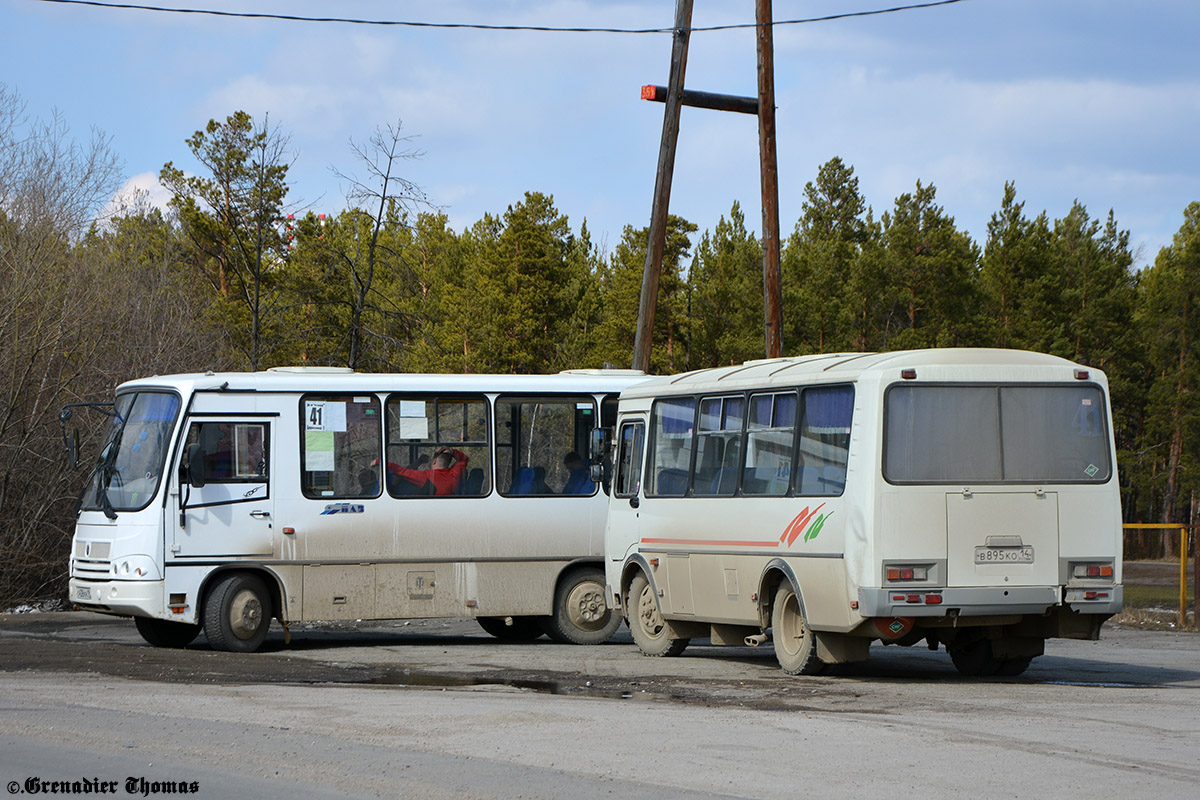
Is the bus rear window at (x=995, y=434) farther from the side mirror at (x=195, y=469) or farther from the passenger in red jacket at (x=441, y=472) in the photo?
the side mirror at (x=195, y=469)

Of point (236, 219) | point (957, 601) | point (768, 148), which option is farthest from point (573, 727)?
point (236, 219)

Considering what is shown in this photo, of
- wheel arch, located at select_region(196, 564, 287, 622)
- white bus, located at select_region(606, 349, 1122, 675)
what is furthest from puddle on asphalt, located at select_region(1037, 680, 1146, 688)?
wheel arch, located at select_region(196, 564, 287, 622)

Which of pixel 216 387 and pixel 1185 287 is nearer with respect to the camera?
pixel 216 387

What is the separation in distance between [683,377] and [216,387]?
195 inches

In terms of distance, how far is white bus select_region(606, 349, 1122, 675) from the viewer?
40.1 feet

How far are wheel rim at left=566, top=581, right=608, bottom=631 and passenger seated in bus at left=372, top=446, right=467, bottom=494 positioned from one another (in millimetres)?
1851

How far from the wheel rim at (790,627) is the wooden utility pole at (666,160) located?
7855mm

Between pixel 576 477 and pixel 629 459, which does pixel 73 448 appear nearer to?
pixel 576 477

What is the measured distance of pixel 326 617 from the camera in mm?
16266

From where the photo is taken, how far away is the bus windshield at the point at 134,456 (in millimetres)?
15781

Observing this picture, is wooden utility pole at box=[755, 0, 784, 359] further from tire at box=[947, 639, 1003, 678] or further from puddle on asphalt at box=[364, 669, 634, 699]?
puddle on asphalt at box=[364, 669, 634, 699]

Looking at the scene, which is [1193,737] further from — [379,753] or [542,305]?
[542,305]

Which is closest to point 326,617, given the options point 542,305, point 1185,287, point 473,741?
point 473,741

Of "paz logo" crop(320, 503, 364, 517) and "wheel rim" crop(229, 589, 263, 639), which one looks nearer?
"wheel rim" crop(229, 589, 263, 639)
